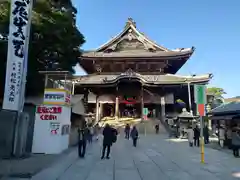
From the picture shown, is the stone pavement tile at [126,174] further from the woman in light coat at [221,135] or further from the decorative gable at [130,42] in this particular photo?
the decorative gable at [130,42]

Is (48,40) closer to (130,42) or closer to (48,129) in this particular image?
(48,129)

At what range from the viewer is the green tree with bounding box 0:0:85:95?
506 inches

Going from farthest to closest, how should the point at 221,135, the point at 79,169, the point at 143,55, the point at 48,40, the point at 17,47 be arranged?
the point at 143,55 → the point at 221,135 → the point at 48,40 → the point at 17,47 → the point at 79,169

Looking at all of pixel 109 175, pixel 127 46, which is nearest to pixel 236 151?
pixel 109 175

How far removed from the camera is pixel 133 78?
31.1m

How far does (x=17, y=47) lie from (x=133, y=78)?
2210 centimetres

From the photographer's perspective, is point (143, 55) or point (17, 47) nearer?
point (17, 47)

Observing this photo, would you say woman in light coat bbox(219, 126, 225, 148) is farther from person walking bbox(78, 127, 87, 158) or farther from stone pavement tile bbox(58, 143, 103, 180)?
person walking bbox(78, 127, 87, 158)

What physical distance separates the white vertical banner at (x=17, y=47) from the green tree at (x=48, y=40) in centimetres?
276

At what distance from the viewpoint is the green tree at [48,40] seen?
42.2 ft

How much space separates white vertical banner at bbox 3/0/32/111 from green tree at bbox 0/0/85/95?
2.76 m

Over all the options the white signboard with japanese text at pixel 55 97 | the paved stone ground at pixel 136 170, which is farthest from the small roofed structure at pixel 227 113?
the white signboard with japanese text at pixel 55 97

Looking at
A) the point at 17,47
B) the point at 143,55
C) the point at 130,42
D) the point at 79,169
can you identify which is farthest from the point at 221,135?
the point at 130,42

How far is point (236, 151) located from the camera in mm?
12688
